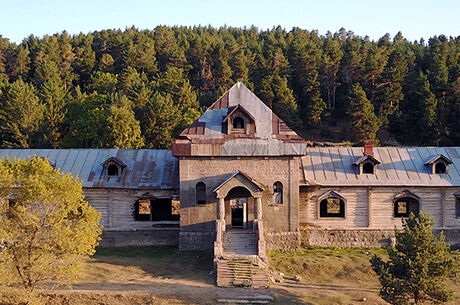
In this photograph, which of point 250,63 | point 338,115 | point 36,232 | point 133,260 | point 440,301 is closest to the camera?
point 440,301

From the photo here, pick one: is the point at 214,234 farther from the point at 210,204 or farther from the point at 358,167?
the point at 358,167

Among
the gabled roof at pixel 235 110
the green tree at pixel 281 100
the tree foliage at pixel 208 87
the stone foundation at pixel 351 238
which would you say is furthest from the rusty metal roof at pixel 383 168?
the green tree at pixel 281 100

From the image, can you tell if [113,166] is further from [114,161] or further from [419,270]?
[419,270]

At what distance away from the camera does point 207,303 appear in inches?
925

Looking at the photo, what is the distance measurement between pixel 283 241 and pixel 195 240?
21.0 feet

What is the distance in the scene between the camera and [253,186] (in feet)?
101

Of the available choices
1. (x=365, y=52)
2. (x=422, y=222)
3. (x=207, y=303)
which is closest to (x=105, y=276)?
(x=207, y=303)

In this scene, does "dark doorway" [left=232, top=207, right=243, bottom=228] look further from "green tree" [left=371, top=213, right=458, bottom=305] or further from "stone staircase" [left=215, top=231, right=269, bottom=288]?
"green tree" [left=371, top=213, right=458, bottom=305]

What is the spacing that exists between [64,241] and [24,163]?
182 inches

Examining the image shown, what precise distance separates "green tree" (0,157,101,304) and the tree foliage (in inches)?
1225

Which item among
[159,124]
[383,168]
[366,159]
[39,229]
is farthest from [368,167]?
[159,124]

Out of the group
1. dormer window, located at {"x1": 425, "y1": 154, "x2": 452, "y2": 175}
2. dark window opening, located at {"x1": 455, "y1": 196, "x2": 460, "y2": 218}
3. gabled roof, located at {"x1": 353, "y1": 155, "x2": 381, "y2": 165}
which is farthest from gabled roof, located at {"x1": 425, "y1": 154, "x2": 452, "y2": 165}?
gabled roof, located at {"x1": 353, "y1": 155, "x2": 381, "y2": 165}

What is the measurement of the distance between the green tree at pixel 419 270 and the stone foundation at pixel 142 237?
16.6 m

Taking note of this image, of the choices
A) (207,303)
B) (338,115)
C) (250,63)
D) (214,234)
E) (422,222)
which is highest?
(250,63)
